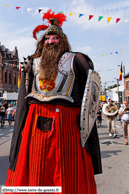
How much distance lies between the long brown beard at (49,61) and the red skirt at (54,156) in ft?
0.95

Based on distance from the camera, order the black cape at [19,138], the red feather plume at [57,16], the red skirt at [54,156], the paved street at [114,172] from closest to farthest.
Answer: the red skirt at [54,156] → the black cape at [19,138] → the red feather plume at [57,16] → the paved street at [114,172]

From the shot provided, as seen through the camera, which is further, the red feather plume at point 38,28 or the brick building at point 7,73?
the brick building at point 7,73

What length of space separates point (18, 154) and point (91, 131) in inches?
28.2

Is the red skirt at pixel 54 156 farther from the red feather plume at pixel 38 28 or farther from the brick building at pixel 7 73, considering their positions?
the brick building at pixel 7 73

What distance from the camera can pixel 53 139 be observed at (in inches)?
72.3

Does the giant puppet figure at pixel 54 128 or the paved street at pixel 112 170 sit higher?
the giant puppet figure at pixel 54 128

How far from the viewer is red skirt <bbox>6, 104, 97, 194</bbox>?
179cm

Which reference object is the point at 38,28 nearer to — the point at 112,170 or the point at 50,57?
the point at 50,57

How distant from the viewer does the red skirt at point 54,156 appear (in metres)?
1.79

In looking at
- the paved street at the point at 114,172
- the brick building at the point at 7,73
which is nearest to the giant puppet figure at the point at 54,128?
the paved street at the point at 114,172

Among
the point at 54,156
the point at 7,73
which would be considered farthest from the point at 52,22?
the point at 7,73

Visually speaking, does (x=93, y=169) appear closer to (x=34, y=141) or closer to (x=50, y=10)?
(x=34, y=141)

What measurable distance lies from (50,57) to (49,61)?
47 millimetres

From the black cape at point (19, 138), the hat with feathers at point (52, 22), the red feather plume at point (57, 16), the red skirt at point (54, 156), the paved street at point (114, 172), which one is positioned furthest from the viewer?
the paved street at point (114, 172)
